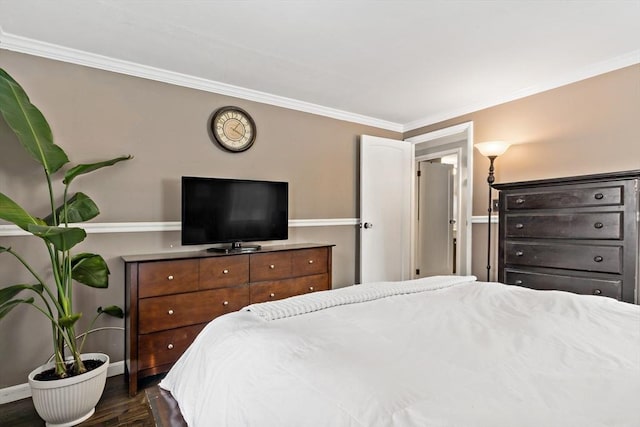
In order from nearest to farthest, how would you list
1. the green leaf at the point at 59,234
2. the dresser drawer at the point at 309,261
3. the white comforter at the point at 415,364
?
the white comforter at the point at 415,364 < the green leaf at the point at 59,234 < the dresser drawer at the point at 309,261

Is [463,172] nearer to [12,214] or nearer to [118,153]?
[118,153]

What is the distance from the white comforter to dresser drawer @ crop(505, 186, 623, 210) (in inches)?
42.4

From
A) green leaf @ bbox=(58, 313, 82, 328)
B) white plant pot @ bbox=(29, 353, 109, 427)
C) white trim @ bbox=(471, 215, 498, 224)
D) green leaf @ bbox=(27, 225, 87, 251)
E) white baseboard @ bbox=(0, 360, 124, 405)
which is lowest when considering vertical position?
white baseboard @ bbox=(0, 360, 124, 405)

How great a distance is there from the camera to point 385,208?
168 inches

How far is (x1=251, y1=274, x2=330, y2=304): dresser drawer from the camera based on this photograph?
290cm

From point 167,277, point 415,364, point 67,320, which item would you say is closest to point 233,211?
point 167,277

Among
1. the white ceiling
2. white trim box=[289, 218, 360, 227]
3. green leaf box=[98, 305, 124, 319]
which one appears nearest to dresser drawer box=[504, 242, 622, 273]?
the white ceiling

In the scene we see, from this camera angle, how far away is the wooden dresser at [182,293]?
2.40 meters

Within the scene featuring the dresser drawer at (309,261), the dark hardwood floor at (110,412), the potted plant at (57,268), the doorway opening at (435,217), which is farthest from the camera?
the doorway opening at (435,217)

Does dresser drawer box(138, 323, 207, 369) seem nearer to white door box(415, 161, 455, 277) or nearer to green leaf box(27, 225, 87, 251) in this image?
green leaf box(27, 225, 87, 251)

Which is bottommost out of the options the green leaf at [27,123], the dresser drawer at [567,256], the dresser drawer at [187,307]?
the dresser drawer at [187,307]

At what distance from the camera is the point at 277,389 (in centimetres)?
93

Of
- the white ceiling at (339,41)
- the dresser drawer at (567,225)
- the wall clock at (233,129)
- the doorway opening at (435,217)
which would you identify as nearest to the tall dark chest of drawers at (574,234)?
the dresser drawer at (567,225)

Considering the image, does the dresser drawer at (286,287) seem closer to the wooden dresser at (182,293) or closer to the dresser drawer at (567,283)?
the wooden dresser at (182,293)
